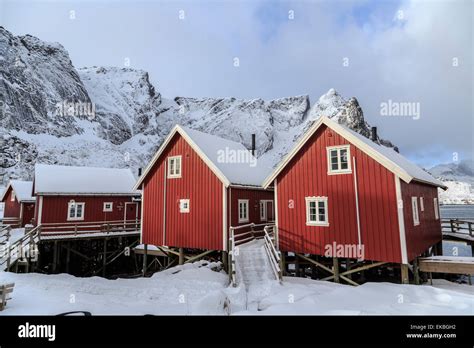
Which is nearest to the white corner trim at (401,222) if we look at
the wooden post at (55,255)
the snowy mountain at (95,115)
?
the wooden post at (55,255)

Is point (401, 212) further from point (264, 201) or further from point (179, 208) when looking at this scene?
point (179, 208)

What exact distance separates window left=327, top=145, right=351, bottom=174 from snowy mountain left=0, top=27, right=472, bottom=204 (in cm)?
2452

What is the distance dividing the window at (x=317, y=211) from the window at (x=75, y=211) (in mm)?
19519

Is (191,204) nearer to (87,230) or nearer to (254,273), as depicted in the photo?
(254,273)

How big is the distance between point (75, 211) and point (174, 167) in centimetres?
1188

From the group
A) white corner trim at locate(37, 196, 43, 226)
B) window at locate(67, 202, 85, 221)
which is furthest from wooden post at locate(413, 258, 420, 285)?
white corner trim at locate(37, 196, 43, 226)

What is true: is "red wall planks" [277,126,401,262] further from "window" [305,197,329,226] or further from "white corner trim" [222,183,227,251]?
"white corner trim" [222,183,227,251]

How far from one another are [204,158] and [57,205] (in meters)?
14.6

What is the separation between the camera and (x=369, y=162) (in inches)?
482

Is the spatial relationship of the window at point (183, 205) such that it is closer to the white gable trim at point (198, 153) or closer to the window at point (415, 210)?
the white gable trim at point (198, 153)

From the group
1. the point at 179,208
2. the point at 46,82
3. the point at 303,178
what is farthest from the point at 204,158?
the point at 46,82

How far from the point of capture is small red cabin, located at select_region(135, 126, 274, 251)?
52.5 feet

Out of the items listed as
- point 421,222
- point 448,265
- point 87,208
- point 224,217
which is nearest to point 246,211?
point 224,217
